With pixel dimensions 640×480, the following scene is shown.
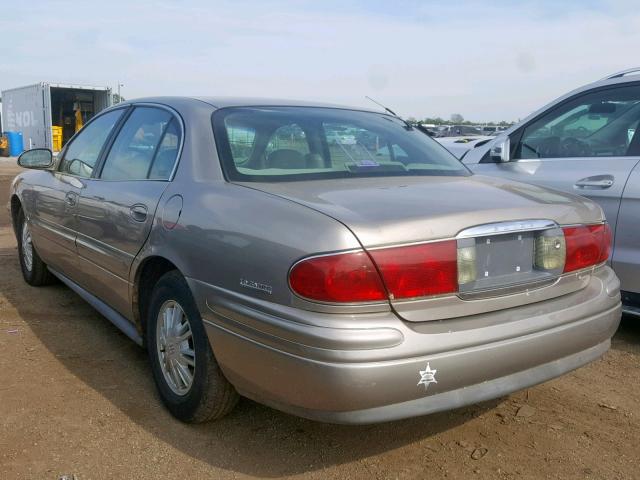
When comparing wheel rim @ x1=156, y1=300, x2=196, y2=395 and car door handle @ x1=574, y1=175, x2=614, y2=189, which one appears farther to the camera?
car door handle @ x1=574, y1=175, x2=614, y2=189

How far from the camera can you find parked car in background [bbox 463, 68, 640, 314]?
155 inches

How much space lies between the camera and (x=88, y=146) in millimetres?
4391

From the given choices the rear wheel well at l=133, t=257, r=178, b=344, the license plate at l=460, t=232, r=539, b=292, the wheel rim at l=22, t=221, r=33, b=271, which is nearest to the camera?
the license plate at l=460, t=232, r=539, b=292

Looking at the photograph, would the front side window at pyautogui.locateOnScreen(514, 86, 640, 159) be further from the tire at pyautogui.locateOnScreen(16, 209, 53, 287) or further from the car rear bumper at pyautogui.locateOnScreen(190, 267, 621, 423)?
the tire at pyautogui.locateOnScreen(16, 209, 53, 287)

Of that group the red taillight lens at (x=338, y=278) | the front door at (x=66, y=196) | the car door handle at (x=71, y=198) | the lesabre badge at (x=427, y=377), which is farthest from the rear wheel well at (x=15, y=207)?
the lesabre badge at (x=427, y=377)

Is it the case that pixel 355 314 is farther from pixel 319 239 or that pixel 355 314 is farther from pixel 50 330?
pixel 50 330

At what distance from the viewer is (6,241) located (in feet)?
25.2

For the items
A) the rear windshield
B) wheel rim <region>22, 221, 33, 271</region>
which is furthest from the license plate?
wheel rim <region>22, 221, 33, 271</region>

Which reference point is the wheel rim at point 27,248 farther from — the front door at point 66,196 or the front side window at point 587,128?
the front side window at point 587,128

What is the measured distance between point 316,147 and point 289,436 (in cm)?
142

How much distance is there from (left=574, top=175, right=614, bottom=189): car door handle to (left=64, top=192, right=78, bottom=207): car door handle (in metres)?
3.25

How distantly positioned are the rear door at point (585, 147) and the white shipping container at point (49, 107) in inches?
792

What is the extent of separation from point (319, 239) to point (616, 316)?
5.04ft

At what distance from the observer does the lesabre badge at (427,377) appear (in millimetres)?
2236
